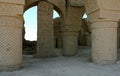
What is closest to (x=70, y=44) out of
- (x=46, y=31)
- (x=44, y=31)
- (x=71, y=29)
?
(x=71, y=29)

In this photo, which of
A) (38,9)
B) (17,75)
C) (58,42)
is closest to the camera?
(17,75)

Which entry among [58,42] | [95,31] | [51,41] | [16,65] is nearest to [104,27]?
[95,31]

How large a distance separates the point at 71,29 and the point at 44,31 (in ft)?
5.61

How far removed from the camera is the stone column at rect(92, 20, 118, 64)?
23.1ft

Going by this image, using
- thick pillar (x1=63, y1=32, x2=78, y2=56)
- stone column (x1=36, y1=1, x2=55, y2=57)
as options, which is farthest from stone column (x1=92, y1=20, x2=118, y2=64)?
thick pillar (x1=63, y1=32, x2=78, y2=56)

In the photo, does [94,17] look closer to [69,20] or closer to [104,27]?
[104,27]

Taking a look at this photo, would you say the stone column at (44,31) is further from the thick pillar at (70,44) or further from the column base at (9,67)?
the column base at (9,67)

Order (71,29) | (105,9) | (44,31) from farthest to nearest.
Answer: (71,29)
(44,31)
(105,9)

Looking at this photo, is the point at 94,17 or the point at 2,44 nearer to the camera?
the point at 2,44

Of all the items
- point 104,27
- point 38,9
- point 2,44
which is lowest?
point 2,44

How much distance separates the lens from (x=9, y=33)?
225 inches

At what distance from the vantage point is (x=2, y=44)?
5.61m

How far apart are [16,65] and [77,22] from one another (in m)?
7.13

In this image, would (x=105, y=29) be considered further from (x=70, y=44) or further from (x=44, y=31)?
(x=70, y=44)
